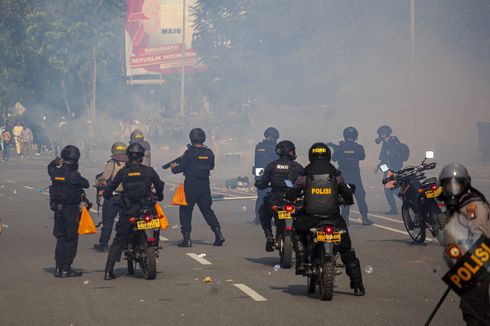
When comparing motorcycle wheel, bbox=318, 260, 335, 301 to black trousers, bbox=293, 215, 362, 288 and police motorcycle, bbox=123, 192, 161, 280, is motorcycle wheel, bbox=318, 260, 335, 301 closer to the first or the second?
black trousers, bbox=293, 215, 362, 288

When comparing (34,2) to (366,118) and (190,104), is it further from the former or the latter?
(366,118)

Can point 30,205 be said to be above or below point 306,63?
below

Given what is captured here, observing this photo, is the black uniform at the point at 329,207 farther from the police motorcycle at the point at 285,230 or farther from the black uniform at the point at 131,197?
the black uniform at the point at 131,197

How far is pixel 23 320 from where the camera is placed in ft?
36.4

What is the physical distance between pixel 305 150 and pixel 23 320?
1893 inches

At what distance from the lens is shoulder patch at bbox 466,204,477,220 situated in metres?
7.89

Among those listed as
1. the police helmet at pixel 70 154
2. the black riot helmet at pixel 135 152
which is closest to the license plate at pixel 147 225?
the black riot helmet at pixel 135 152

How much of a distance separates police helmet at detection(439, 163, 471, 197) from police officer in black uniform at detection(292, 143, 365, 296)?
12.4 feet

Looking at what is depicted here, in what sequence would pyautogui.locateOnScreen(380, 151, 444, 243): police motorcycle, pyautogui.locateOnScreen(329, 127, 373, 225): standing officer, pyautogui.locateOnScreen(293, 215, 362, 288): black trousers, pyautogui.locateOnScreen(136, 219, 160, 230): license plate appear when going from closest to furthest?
pyautogui.locateOnScreen(293, 215, 362, 288): black trousers < pyautogui.locateOnScreen(136, 219, 160, 230): license plate < pyautogui.locateOnScreen(380, 151, 444, 243): police motorcycle < pyautogui.locateOnScreen(329, 127, 373, 225): standing officer

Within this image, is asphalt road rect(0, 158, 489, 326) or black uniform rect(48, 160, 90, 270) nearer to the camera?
asphalt road rect(0, 158, 489, 326)

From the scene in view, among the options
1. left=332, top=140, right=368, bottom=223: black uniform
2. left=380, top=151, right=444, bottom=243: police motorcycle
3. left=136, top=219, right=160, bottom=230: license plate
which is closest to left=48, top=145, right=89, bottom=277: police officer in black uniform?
left=136, top=219, right=160, bottom=230: license plate

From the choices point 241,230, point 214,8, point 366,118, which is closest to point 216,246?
point 241,230

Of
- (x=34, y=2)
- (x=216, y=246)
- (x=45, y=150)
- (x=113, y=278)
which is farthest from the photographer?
(x=34, y=2)

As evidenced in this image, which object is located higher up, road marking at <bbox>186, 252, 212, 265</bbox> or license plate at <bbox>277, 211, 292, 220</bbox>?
license plate at <bbox>277, 211, 292, 220</bbox>
